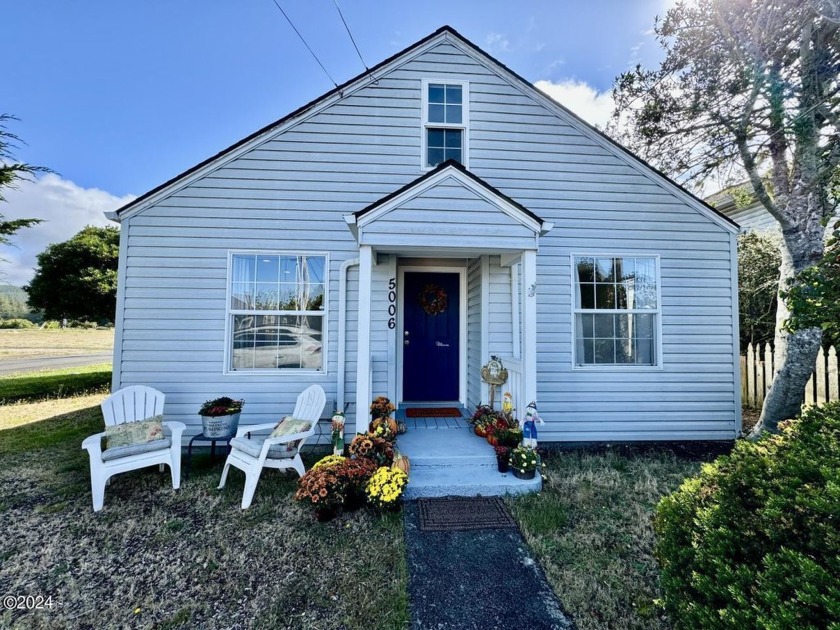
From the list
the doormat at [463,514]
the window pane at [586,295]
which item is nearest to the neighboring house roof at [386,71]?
the window pane at [586,295]

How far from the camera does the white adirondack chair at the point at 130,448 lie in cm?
344

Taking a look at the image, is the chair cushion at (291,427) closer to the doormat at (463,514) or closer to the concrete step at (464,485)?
the concrete step at (464,485)

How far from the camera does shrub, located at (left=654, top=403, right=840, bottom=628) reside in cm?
125

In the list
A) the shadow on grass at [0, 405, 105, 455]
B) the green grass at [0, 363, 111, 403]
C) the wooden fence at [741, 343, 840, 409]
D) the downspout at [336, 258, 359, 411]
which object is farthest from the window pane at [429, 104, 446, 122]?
the green grass at [0, 363, 111, 403]

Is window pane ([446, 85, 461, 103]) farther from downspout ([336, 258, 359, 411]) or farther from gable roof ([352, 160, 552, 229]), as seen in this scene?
downspout ([336, 258, 359, 411])

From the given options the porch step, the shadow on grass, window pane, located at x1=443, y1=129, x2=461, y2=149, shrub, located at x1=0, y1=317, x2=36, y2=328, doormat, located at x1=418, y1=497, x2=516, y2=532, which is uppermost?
window pane, located at x1=443, y1=129, x2=461, y2=149

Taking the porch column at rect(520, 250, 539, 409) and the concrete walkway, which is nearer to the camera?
the concrete walkway

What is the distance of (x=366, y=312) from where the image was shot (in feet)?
12.9

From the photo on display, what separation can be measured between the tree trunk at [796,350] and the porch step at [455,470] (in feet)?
12.5

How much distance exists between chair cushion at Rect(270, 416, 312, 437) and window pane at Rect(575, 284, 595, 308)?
13.2 feet

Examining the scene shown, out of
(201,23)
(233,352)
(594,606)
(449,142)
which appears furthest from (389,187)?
(594,606)

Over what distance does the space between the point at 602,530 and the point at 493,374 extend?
2.13 m

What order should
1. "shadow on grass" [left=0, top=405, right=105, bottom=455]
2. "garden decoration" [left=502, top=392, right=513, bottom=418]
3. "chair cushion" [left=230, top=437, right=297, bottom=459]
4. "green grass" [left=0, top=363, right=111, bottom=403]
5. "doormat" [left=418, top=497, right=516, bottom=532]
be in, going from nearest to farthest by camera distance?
"doormat" [left=418, top=497, right=516, bottom=532], "chair cushion" [left=230, top=437, right=297, bottom=459], "garden decoration" [left=502, top=392, right=513, bottom=418], "shadow on grass" [left=0, top=405, right=105, bottom=455], "green grass" [left=0, top=363, right=111, bottom=403]

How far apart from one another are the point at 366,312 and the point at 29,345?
2768 cm
